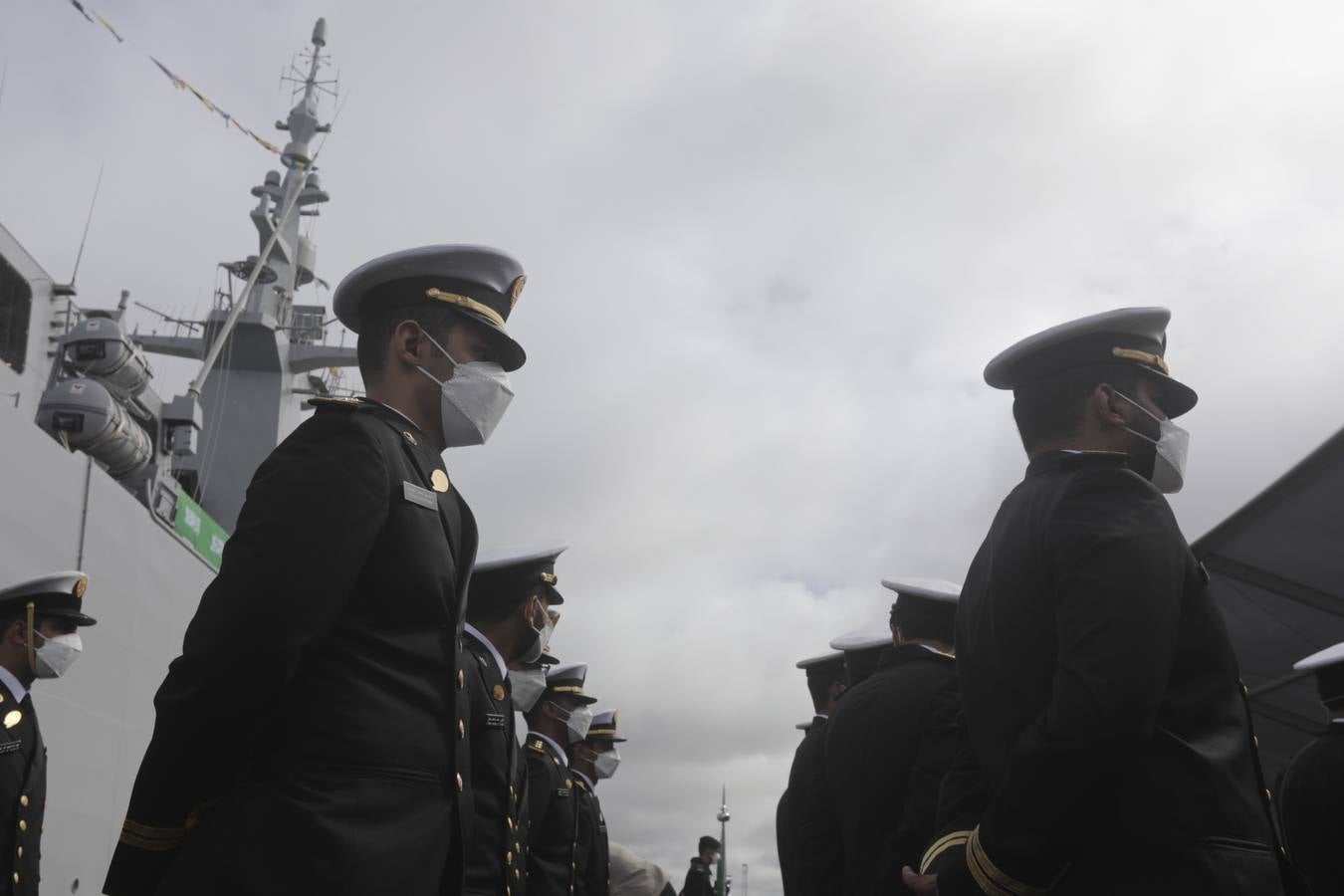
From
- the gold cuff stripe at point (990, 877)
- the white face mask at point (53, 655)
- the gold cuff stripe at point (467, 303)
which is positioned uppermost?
the white face mask at point (53, 655)

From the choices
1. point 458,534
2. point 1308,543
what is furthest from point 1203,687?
point 1308,543

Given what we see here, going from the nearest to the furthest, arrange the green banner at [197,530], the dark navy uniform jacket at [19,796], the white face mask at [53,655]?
the dark navy uniform jacket at [19,796], the white face mask at [53,655], the green banner at [197,530]

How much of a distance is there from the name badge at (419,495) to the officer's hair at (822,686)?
14.5 ft

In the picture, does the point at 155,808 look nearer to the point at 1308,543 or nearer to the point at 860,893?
the point at 860,893

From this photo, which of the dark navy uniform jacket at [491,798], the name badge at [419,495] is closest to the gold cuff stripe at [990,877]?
the name badge at [419,495]

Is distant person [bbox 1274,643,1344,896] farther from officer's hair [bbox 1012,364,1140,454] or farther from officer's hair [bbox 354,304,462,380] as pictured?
officer's hair [bbox 354,304,462,380]

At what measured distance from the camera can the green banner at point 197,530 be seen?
1314 cm

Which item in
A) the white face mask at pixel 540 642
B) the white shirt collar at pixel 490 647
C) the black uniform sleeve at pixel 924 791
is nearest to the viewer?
the black uniform sleeve at pixel 924 791

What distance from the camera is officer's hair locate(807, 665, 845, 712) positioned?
6.16 metres

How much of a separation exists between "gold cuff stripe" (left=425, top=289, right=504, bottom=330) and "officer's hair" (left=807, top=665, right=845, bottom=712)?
167 inches

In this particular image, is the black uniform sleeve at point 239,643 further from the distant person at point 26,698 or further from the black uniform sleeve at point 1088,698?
the distant person at point 26,698

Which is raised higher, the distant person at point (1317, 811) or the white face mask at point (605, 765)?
the white face mask at point (605, 765)

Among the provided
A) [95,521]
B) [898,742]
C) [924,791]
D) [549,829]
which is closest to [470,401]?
[924,791]

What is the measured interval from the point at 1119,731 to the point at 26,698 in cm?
387
